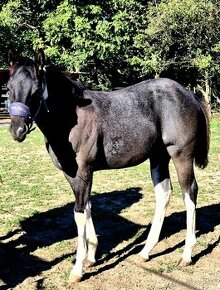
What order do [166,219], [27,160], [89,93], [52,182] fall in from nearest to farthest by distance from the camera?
1. [89,93]
2. [166,219]
3. [52,182]
4. [27,160]

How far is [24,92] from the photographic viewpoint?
11.6 feet

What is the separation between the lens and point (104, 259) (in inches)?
185

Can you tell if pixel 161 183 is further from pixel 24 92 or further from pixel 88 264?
pixel 24 92

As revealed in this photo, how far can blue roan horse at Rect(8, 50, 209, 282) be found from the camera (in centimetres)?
372

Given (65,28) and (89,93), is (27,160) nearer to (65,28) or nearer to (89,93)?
(89,93)

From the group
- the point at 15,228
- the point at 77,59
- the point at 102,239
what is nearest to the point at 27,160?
the point at 15,228

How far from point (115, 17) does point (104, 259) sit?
2042 cm

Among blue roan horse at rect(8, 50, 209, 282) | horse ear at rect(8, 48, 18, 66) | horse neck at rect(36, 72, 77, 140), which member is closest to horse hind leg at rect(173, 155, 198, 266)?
blue roan horse at rect(8, 50, 209, 282)

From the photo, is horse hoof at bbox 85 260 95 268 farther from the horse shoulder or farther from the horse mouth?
the horse mouth

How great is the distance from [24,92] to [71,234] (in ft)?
8.48

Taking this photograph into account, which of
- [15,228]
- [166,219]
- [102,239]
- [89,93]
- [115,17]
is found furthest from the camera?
[115,17]

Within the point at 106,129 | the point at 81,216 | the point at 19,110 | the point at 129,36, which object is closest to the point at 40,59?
the point at 19,110

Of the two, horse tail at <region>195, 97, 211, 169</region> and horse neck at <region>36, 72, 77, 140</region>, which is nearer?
horse neck at <region>36, 72, 77, 140</region>

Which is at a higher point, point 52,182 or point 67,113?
point 67,113
